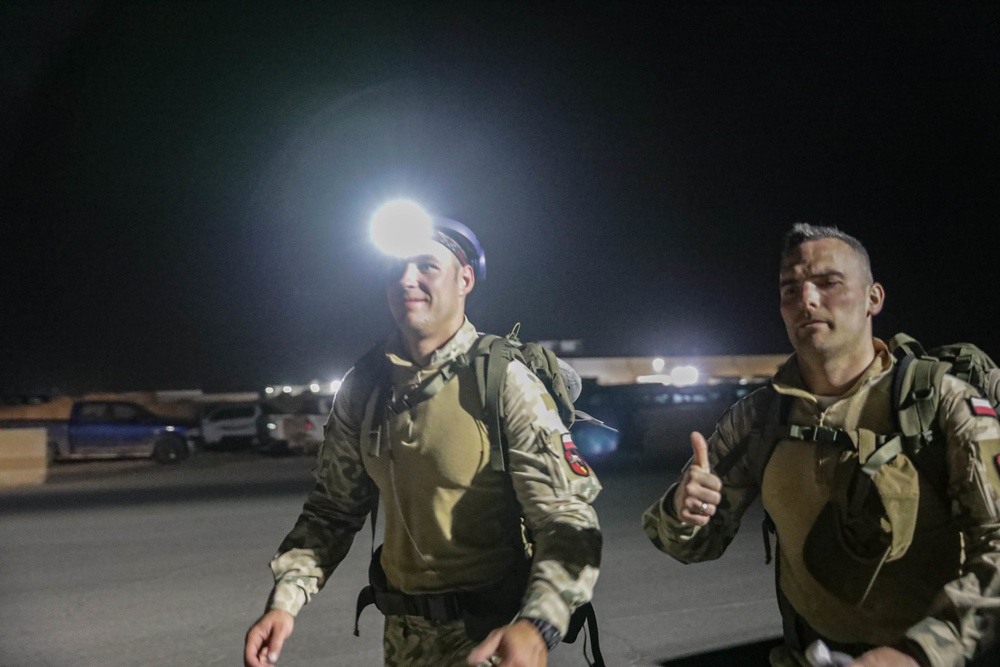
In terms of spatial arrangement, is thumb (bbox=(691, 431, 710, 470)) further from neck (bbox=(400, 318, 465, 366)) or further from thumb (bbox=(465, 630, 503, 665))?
neck (bbox=(400, 318, 465, 366))

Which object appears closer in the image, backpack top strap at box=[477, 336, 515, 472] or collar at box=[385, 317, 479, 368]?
backpack top strap at box=[477, 336, 515, 472]

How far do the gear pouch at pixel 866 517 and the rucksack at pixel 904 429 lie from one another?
16 millimetres

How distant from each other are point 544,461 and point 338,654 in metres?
3.66

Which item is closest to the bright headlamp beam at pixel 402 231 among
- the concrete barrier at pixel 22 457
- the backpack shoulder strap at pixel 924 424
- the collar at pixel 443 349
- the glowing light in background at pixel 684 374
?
the collar at pixel 443 349

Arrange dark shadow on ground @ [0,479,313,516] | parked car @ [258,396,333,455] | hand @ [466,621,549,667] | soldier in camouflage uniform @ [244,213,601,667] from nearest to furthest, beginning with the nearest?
hand @ [466,621,549,667] → soldier in camouflage uniform @ [244,213,601,667] → dark shadow on ground @ [0,479,313,516] → parked car @ [258,396,333,455]

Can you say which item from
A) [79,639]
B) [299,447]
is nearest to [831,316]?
[79,639]

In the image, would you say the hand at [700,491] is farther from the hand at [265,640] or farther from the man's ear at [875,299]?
the hand at [265,640]

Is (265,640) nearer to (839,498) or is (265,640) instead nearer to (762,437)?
(762,437)

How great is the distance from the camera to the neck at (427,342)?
2.60m

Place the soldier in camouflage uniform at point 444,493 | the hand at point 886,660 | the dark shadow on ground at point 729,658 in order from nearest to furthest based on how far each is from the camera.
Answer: the hand at point 886,660
the soldier in camouflage uniform at point 444,493
the dark shadow on ground at point 729,658

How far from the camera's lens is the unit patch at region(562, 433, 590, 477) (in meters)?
2.32

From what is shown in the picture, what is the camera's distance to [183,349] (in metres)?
42.6

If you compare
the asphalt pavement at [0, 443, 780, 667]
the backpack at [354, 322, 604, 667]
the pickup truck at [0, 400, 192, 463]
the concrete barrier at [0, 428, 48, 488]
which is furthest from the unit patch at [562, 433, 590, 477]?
the pickup truck at [0, 400, 192, 463]

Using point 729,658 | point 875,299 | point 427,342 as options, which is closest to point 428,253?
point 427,342
